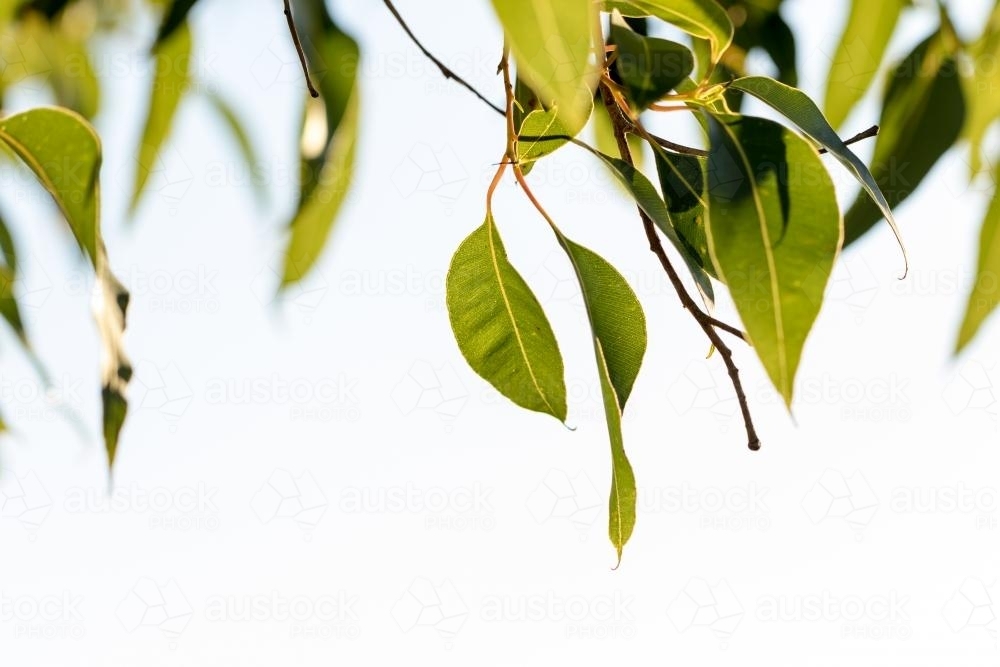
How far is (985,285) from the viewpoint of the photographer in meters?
0.75

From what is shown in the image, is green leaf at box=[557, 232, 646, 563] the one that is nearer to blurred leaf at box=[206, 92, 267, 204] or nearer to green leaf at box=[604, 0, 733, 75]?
green leaf at box=[604, 0, 733, 75]

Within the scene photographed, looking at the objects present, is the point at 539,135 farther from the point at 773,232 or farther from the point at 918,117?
the point at 918,117

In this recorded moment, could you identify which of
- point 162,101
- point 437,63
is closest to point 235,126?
point 162,101

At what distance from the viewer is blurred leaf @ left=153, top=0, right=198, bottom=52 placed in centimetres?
68

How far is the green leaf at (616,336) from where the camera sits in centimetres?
40

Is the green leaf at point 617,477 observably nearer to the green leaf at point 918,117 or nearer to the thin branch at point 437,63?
the thin branch at point 437,63

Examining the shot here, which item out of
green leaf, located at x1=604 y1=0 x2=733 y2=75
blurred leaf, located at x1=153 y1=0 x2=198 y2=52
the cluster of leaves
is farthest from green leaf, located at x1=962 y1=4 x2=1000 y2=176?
blurred leaf, located at x1=153 y1=0 x2=198 y2=52

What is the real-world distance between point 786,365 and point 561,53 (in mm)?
126

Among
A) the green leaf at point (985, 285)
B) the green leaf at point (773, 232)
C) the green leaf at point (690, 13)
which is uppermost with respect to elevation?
the green leaf at point (690, 13)

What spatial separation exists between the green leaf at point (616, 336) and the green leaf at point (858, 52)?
1.18 ft

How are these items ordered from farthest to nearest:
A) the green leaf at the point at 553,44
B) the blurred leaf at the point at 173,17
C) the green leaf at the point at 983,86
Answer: the green leaf at the point at 983,86
the blurred leaf at the point at 173,17
the green leaf at the point at 553,44

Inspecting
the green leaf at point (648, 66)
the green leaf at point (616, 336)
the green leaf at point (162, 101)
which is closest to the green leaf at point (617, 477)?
the green leaf at point (616, 336)

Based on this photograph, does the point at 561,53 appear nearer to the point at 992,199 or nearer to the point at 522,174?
the point at 522,174

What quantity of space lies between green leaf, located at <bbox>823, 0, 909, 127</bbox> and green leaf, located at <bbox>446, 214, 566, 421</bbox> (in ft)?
1.17
